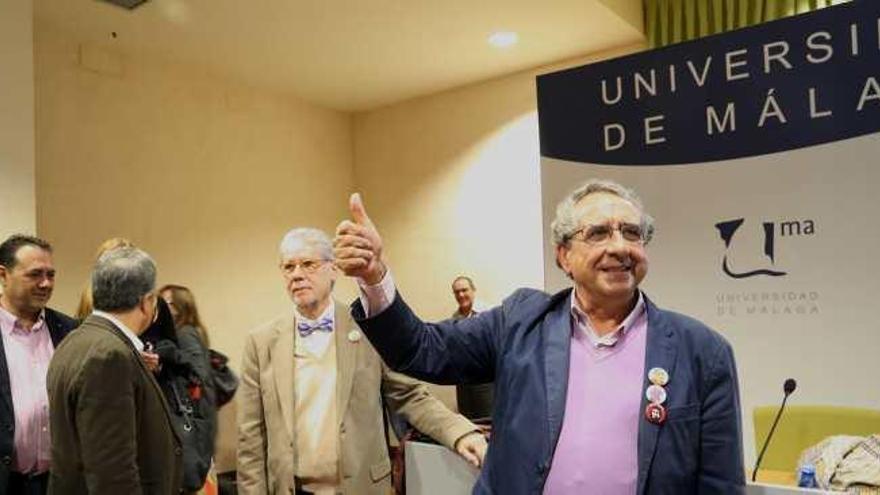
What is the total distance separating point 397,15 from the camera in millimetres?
4328

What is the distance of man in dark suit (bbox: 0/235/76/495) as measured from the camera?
96.7 inches

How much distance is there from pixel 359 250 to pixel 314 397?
0.90 metres

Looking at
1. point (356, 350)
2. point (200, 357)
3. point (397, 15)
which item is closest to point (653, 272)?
point (356, 350)

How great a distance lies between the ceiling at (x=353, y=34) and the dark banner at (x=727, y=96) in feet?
5.60

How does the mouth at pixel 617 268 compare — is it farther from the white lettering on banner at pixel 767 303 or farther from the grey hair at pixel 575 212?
the white lettering on banner at pixel 767 303

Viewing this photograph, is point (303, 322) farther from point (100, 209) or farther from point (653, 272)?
point (100, 209)

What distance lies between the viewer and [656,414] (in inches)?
52.7

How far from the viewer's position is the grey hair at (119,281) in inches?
80.3

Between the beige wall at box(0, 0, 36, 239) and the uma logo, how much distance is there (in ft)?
9.60

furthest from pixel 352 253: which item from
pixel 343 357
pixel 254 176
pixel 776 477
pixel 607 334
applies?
pixel 254 176

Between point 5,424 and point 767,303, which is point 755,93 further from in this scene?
point 5,424

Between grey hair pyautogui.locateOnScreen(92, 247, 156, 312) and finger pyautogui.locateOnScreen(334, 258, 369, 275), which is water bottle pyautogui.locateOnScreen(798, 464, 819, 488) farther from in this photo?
grey hair pyautogui.locateOnScreen(92, 247, 156, 312)

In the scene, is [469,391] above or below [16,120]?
below

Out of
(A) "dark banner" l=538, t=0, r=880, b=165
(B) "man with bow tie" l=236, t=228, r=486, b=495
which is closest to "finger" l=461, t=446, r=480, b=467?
(B) "man with bow tie" l=236, t=228, r=486, b=495
